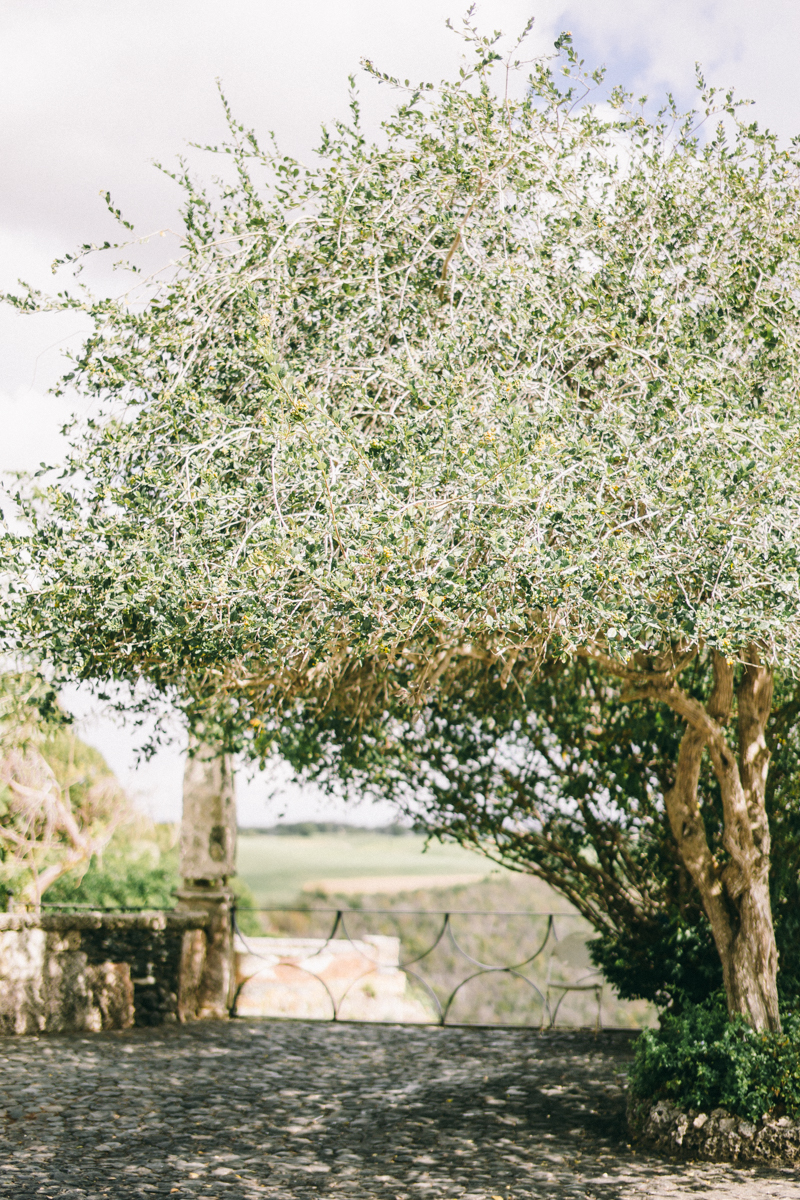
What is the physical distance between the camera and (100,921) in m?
9.43

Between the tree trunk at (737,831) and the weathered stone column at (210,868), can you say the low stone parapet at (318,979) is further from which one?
the tree trunk at (737,831)

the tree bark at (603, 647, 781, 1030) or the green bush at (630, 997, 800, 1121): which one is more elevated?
the tree bark at (603, 647, 781, 1030)

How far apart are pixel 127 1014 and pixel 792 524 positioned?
25.3 feet

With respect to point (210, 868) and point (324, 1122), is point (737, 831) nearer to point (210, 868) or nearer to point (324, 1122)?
point (324, 1122)

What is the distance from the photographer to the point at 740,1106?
5.80m

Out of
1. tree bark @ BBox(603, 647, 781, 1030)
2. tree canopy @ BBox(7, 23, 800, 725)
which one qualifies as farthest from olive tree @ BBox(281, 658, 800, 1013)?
tree canopy @ BBox(7, 23, 800, 725)

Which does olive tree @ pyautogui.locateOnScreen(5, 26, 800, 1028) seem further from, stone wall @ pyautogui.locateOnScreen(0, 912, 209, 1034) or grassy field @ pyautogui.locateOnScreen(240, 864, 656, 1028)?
grassy field @ pyautogui.locateOnScreen(240, 864, 656, 1028)

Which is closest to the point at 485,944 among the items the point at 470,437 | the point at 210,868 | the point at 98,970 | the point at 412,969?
the point at 412,969

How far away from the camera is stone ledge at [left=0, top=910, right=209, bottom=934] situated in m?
8.85

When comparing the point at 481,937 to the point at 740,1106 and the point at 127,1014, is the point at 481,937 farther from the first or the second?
the point at 740,1106

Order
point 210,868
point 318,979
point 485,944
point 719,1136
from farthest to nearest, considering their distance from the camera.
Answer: point 485,944, point 318,979, point 210,868, point 719,1136

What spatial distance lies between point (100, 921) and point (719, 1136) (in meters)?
5.79

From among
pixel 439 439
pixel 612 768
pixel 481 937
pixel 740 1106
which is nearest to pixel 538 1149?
pixel 740 1106

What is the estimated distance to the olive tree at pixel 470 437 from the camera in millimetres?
4586
